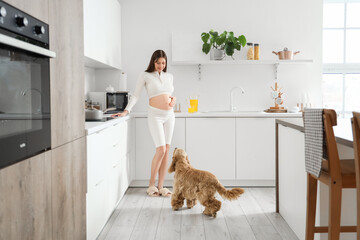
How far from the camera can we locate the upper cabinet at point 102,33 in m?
2.99

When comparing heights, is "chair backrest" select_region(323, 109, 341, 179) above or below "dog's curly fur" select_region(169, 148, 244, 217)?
above

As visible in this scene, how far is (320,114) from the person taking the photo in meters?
1.80

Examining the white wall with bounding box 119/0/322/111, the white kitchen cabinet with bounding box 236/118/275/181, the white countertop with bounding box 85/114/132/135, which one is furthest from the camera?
the white wall with bounding box 119/0/322/111

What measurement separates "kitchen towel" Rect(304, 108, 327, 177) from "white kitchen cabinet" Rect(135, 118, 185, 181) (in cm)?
222

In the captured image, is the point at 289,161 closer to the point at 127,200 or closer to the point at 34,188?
the point at 127,200

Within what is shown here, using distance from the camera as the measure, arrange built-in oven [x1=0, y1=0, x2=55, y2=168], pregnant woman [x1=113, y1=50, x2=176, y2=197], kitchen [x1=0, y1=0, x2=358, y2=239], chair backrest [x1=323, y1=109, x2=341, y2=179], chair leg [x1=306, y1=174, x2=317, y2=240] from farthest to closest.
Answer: pregnant woman [x1=113, y1=50, x2=176, y2=197], kitchen [x1=0, y1=0, x2=358, y2=239], chair leg [x1=306, y1=174, x2=317, y2=240], chair backrest [x1=323, y1=109, x2=341, y2=179], built-in oven [x1=0, y1=0, x2=55, y2=168]

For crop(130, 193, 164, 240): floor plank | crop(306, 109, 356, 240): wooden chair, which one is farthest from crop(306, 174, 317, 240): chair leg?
crop(130, 193, 164, 240): floor plank

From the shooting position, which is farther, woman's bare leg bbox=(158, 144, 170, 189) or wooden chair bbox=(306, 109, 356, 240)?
woman's bare leg bbox=(158, 144, 170, 189)

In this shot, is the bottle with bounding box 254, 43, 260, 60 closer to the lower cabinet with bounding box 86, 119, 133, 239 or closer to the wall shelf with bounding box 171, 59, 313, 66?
the wall shelf with bounding box 171, 59, 313, 66

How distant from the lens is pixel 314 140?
1893 millimetres

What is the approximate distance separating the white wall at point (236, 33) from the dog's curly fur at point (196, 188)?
5.17ft

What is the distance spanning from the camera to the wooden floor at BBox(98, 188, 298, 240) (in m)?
2.65

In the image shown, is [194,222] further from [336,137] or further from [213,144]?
[336,137]

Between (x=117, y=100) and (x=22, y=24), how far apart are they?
2.74m
